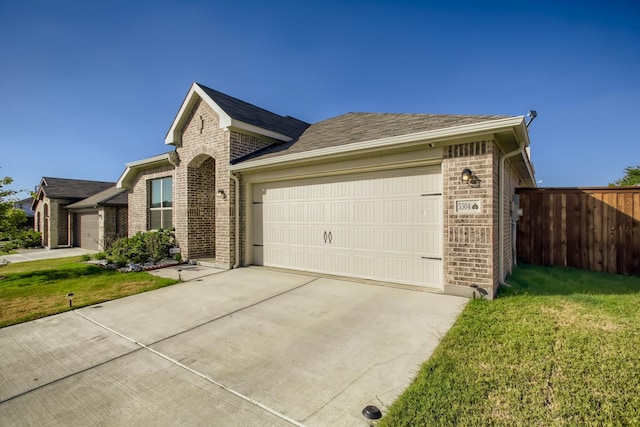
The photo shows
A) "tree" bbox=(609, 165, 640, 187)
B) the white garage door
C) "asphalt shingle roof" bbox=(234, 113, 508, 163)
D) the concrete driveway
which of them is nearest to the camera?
the concrete driveway

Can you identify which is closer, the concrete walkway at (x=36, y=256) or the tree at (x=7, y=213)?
the tree at (x=7, y=213)

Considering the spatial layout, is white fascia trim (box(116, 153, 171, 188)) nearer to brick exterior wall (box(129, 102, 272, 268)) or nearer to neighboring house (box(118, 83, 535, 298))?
neighboring house (box(118, 83, 535, 298))

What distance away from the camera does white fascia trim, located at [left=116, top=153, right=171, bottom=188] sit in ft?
33.5

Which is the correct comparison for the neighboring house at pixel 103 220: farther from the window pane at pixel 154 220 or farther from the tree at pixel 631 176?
the tree at pixel 631 176

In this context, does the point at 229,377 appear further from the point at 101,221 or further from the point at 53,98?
the point at 101,221

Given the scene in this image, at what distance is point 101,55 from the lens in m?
8.09

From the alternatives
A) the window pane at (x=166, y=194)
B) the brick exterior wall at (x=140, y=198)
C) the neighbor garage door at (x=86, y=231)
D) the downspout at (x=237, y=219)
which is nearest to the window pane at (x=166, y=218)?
the window pane at (x=166, y=194)

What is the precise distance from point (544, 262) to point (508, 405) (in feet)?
22.7

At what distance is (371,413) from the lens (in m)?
2.11

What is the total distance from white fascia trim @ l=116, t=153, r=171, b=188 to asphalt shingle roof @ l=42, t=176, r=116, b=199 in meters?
10.8

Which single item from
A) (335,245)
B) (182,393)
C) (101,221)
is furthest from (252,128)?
(101,221)

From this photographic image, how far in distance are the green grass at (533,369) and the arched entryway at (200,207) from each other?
8.45m

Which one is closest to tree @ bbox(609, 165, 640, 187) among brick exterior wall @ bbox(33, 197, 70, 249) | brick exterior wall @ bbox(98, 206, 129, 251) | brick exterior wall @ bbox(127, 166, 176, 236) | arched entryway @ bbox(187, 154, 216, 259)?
arched entryway @ bbox(187, 154, 216, 259)

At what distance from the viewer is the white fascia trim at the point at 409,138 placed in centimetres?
441
